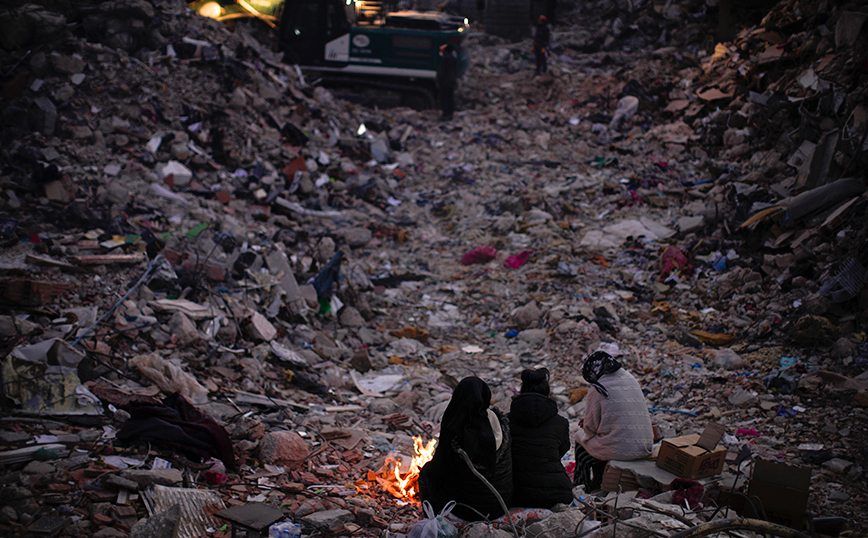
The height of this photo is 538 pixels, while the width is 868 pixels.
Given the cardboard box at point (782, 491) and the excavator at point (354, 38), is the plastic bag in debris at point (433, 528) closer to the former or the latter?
the cardboard box at point (782, 491)

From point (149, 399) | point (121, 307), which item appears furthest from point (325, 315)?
point (149, 399)

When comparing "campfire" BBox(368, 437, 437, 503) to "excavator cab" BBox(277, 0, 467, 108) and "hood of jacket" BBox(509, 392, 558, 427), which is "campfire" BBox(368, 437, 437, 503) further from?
"excavator cab" BBox(277, 0, 467, 108)

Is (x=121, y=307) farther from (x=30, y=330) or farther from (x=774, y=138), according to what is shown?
(x=774, y=138)

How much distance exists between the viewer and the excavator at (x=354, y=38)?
1214 centimetres

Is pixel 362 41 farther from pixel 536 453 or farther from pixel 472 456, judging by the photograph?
pixel 472 456

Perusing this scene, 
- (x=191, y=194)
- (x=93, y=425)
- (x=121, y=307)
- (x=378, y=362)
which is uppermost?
(x=191, y=194)

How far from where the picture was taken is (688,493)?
3010mm

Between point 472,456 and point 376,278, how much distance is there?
4.95 meters

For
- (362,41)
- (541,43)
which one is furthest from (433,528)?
(541,43)

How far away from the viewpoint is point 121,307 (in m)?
4.81

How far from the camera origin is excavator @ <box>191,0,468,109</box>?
12.1 m

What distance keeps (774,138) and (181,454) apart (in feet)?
28.2

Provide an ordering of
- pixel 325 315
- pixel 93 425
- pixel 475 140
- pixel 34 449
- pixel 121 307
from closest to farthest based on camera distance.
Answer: pixel 34 449 < pixel 93 425 < pixel 121 307 < pixel 325 315 < pixel 475 140

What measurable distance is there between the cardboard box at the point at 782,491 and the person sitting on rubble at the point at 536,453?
989mm
